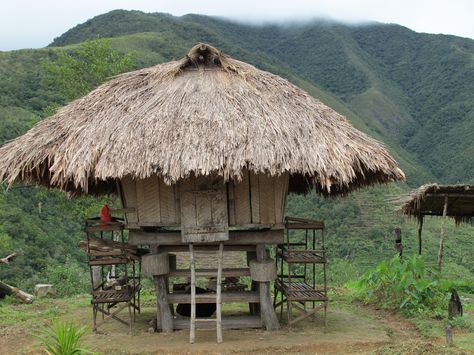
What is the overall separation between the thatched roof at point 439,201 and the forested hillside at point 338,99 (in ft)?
12.3

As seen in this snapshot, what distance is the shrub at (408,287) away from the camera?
954cm

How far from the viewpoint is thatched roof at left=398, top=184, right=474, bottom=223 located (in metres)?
11.0

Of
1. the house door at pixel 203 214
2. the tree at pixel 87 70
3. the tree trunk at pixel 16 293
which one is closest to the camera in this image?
the house door at pixel 203 214

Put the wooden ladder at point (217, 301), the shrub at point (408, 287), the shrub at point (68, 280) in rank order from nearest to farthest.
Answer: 1. the wooden ladder at point (217, 301)
2. the shrub at point (408, 287)
3. the shrub at point (68, 280)

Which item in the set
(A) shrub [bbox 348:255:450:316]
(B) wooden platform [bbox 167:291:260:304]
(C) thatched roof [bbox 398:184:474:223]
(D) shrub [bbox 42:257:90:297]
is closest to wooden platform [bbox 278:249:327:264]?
(B) wooden platform [bbox 167:291:260:304]

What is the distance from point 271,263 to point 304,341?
48.6 inches

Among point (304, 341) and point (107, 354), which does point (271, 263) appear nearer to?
point (304, 341)

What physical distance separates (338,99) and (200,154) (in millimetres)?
40919

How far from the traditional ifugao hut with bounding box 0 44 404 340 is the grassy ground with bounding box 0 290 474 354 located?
→ 0.61 m

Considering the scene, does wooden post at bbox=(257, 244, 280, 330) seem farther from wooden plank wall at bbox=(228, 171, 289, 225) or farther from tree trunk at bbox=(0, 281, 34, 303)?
tree trunk at bbox=(0, 281, 34, 303)

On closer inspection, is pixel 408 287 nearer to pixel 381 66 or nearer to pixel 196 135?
pixel 196 135

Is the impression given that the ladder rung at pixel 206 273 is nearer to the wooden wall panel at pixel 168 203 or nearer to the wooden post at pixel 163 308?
the wooden post at pixel 163 308

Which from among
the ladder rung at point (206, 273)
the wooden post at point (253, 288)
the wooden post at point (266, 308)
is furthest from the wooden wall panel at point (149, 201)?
the wooden post at point (253, 288)

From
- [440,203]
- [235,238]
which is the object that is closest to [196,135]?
[235,238]
